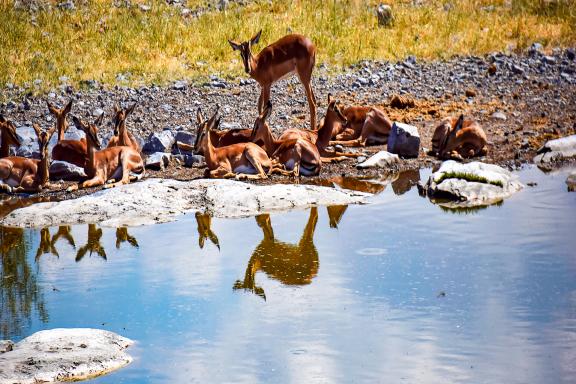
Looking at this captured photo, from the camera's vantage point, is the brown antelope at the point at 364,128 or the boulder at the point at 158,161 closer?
the boulder at the point at 158,161

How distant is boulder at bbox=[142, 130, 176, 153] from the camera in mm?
15203

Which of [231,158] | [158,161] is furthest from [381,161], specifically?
[158,161]

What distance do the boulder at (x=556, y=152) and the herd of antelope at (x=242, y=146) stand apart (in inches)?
32.4

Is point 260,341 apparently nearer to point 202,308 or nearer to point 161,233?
point 202,308

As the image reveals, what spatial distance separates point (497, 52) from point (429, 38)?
1.64 m

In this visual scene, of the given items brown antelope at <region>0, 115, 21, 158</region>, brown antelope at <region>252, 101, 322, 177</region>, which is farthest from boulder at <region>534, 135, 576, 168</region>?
brown antelope at <region>0, 115, 21, 158</region>

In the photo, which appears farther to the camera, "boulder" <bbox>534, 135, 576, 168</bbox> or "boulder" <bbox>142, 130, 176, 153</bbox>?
"boulder" <bbox>142, 130, 176, 153</bbox>

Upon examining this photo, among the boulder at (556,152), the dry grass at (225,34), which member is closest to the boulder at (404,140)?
the boulder at (556,152)

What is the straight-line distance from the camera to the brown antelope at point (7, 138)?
14.6 metres

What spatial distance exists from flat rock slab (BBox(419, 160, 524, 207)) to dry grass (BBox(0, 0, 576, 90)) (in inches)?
306

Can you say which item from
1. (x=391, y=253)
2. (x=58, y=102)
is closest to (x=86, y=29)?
(x=58, y=102)

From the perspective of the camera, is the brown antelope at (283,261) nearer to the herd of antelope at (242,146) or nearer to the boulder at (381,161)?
the herd of antelope at (242,146)

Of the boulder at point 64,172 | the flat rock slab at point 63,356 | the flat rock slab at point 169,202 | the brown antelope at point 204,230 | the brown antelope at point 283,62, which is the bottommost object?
the flat rock slab at point 63,356

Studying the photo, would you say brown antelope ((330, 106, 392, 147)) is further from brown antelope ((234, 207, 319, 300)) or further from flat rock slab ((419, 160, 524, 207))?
brown antelope ((234, 207, 319, 300))
